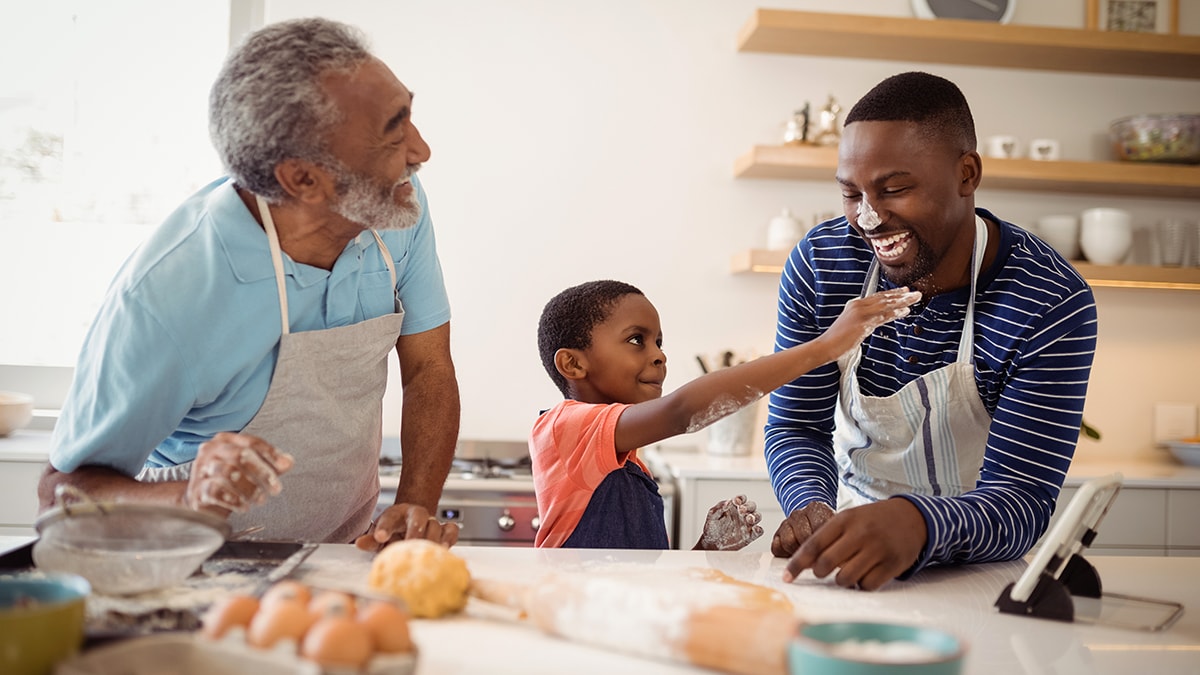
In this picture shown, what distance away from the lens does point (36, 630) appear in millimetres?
663

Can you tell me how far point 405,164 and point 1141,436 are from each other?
3055 mm

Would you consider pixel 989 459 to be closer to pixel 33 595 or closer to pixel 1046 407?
pixel 1046 407

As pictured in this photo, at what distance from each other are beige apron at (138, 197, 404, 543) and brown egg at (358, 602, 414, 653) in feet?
2.24

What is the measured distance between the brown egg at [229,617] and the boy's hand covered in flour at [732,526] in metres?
0.90

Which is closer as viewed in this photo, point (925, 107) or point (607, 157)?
point (925, 107)

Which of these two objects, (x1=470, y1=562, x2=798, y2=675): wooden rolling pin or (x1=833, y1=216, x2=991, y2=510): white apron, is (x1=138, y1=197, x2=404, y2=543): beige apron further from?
(x1=833, y1=216, x2=991, y2=510): white apron

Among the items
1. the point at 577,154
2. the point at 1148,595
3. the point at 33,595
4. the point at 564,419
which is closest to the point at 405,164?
the point at 564,419

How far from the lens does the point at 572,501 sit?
154 cm

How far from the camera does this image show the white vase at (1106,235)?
10.2 ft

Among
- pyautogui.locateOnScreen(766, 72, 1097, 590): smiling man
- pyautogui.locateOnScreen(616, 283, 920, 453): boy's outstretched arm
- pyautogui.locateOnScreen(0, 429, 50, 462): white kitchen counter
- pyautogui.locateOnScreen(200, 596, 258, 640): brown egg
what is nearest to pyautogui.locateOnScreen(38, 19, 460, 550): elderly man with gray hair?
pyautogui.locateOnScreen(616, 283, 920, 453): boy's outstretched arm

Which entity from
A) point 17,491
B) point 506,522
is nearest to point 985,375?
point 506,522

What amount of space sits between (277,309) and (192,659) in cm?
72

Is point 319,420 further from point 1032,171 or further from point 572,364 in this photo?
point 1032,171

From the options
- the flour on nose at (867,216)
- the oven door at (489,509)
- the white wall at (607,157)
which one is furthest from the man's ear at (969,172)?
the white wall at (607,157)
